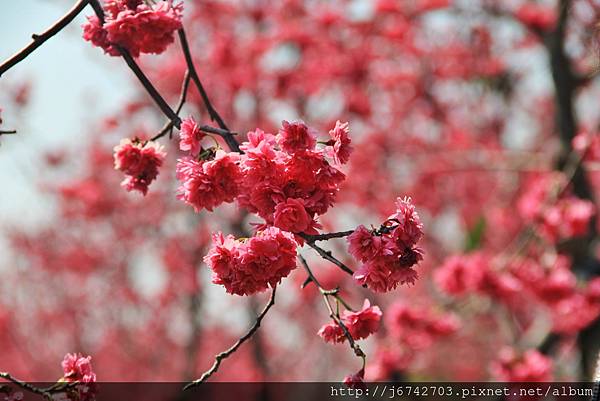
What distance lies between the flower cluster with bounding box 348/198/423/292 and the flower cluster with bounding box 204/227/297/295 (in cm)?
18

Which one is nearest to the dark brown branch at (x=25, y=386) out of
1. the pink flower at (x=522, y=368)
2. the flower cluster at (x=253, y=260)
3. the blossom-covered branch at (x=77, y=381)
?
the blossom-covered branch at (x=77, y=381)

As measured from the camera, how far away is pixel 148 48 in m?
2.19

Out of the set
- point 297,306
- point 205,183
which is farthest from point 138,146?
point 297,306

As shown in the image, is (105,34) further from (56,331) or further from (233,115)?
(56,331)

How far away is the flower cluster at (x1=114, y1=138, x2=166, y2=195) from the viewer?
6.98 feet

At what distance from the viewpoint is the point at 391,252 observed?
1.63 metres

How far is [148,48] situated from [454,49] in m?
6.53

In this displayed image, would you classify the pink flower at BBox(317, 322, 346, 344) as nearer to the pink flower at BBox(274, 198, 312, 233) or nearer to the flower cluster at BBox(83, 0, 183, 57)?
the pink flower at BBox(274, 198, 312, 233)

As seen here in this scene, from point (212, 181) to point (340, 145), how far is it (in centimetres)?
37

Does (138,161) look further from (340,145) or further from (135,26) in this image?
(340,145)

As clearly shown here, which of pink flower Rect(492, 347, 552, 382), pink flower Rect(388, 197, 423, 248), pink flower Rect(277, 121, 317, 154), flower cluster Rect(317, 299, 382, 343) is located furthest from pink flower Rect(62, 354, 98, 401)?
pink flower Rect(492, 347, 552, 382)

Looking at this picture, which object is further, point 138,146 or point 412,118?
point 412,118

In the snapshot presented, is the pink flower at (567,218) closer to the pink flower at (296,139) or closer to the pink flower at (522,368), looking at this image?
the pink flower at (522,368)

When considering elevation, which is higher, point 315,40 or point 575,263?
point 315,40
